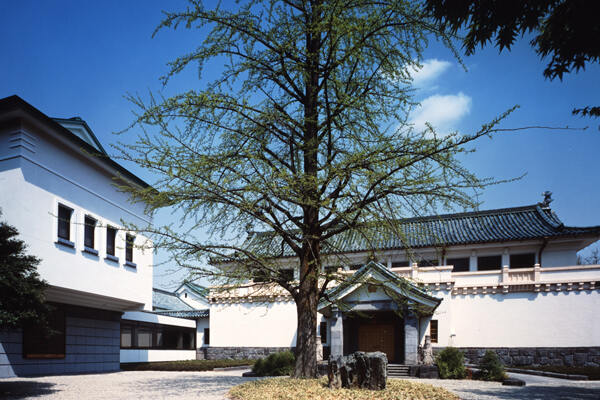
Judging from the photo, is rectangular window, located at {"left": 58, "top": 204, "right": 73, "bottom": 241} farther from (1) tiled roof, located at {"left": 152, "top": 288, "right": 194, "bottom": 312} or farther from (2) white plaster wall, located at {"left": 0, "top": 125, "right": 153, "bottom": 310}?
(1) tiled roof, located at {"left": 152, "top": 288, "right": 194, "bottom": 312}

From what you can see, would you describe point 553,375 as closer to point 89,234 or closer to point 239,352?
point 239,352

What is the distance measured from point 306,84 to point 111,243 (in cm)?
1187

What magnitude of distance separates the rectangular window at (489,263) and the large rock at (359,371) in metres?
17.8

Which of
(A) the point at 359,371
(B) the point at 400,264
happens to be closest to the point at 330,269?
(A) the point at 359,371

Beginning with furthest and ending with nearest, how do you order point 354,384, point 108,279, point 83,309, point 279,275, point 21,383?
1. point 83,309
2. point 108,279
3. point 21,383
4. point 279,275
5. point 354,384

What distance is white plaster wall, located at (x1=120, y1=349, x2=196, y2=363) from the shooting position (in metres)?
23.7

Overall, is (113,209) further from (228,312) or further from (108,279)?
(228,312)

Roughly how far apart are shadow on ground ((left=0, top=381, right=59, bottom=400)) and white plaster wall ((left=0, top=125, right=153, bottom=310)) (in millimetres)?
3019

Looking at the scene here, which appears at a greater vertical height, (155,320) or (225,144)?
(225,144)

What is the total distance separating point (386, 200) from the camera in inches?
375

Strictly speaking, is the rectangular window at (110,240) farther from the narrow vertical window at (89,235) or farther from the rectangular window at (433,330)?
the rectangular window at (433,330)

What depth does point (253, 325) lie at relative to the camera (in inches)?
1070

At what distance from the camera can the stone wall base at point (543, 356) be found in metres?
21.2

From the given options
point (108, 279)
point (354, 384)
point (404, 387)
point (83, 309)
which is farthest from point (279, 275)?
point (83, 309)
